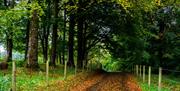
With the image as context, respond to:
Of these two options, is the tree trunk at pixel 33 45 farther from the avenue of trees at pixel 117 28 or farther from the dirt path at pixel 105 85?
the avenue of trees at pixel 117 28

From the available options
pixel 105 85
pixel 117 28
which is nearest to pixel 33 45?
pixel 105 85

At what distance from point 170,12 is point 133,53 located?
7.00m

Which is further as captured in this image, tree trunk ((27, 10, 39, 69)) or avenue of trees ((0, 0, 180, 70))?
avenue of trees ((0, 0, 180, 70))

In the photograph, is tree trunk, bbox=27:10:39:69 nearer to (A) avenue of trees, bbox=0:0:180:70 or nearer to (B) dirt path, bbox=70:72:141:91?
(B) dirt path, bbox=70:72:141:91

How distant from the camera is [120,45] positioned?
5522cm

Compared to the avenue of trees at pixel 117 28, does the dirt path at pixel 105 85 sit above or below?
below

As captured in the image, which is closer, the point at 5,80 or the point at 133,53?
the point at 5,80

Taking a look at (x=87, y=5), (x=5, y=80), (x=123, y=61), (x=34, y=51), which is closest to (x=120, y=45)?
(x=123, y=61)

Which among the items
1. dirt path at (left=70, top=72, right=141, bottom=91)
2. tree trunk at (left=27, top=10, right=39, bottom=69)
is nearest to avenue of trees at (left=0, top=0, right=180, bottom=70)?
tree trunk at (left=27, top=10, right=39, bottom=69)

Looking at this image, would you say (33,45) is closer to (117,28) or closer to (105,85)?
(105,85)

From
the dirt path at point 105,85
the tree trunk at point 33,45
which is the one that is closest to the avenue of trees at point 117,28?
the tree trunk at point 33,45

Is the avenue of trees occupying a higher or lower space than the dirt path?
higher

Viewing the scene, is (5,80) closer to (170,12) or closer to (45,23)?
(45,23)

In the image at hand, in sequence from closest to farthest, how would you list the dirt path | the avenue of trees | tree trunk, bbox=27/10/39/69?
1. the dirt path
2. tree trunk, bbox=27/10/39/69
3. the avenue of trees
